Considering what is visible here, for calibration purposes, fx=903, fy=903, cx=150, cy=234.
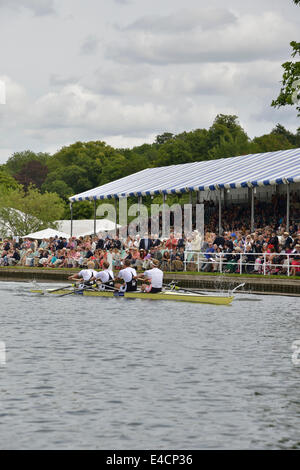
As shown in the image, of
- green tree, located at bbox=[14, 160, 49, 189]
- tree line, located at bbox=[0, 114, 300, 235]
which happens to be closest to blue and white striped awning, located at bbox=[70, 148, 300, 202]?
tree line, located at bbox=[0, 114, 300, 235]

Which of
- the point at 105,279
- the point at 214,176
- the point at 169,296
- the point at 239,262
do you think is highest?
the point at 214,176

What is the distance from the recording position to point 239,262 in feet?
116

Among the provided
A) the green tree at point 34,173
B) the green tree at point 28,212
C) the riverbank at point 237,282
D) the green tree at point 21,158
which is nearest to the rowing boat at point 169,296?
the riverbank at point 237,282

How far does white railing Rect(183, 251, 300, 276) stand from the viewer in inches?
1329

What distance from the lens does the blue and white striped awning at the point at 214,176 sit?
40719 mm

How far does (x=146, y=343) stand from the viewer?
19.7 m

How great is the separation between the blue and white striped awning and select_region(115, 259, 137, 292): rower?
32.8 feet

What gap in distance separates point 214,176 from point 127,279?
1518cm

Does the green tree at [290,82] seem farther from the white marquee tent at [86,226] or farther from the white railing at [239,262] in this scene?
the white marquee tent at [86,226]

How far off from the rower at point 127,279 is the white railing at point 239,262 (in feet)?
14.4

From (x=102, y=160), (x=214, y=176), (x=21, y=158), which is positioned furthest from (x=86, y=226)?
(x=21, y=158)

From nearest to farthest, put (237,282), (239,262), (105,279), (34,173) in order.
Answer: (105,279)
(237,282)
(239,262)
(34,173)

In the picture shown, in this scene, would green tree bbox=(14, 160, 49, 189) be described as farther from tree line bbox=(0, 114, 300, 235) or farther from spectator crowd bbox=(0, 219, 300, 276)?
spectator crowd bbox=(0, 219, 300, 276)

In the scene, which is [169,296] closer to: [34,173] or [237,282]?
[237,282]
